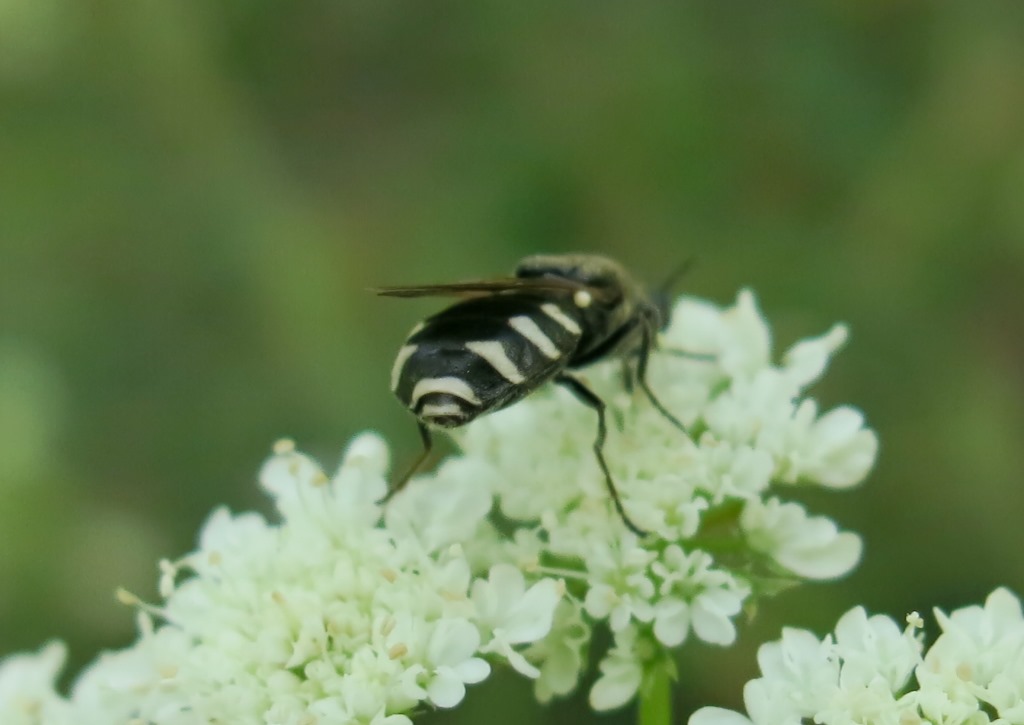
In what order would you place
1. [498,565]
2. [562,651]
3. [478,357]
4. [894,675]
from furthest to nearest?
1. [562,651]
2. [498,565]
3. [478,357]
4. [894,675]

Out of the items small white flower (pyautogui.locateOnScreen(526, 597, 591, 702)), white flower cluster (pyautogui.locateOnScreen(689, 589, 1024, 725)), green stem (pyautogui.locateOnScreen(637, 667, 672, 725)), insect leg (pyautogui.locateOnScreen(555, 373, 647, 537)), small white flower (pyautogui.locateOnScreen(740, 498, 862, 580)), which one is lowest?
white flower cluster (pyautogui.locateOnScreen(689, 589, 1024, 725))

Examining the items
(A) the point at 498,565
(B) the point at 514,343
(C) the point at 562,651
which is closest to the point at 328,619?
(A) the point at 498,565

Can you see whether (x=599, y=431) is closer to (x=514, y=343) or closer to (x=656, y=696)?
(x=514, y=343)

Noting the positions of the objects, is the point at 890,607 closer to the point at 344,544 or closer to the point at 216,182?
the point at 344,544

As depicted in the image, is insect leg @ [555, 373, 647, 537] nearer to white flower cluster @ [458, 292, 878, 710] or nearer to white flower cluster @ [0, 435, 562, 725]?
white flower cluster @ [458, 292, 878, 710]

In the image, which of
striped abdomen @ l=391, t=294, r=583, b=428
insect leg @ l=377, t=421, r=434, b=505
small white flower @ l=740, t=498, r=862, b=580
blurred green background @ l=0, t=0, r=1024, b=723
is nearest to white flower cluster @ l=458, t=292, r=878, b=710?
small white flower @ l=740, t=498, r=862, b=580

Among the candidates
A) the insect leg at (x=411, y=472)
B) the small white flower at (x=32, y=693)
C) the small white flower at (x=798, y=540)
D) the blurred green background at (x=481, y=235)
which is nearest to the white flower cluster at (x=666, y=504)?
the small white flower at (x=798, y=540)

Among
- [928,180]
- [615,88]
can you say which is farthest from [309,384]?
[928,180]

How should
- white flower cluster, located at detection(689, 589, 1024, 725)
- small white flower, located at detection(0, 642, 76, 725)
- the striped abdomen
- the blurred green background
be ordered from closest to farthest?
white flower cluster, located at detection(689, 589, 1024, 725) → the striped abdomen → small white flower, located at detection(0, 642, 76, 725) → the blurred green background
